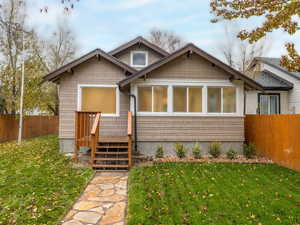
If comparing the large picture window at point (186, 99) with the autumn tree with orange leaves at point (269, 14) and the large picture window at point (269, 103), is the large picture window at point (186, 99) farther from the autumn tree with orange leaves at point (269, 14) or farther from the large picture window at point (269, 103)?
the large picture window at point (269, 103)

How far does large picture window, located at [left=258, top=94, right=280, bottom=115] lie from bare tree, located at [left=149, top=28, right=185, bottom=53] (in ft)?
61.8

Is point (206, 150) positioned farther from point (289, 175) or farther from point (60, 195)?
point (60, 195)

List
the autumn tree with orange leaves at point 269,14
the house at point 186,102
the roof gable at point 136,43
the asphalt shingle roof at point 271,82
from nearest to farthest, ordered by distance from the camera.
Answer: the autumn tree with orange leaves at point 269,14, the house at point 186,102, the roof gable at point 136,43, the asphalt shingle roof at point 271,82

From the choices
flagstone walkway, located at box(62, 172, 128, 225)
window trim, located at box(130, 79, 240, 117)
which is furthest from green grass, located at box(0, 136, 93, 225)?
window trim, located at box(130, 79, 240, 117)

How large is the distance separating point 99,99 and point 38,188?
4913 millimetres

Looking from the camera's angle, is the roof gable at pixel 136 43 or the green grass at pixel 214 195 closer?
the green grass at pixel 214 195

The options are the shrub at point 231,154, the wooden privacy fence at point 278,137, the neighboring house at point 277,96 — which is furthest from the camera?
the neighboring house at point 277,96

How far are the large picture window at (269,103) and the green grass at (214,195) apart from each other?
6673 millimetres

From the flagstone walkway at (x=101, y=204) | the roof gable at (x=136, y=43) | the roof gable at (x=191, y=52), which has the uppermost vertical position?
the roof gable at (x=136, y=43)

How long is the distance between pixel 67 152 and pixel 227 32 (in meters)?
18.9

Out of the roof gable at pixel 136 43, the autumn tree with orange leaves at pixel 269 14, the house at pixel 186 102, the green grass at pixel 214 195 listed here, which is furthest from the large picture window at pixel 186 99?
the roof gable at pixel 136 43

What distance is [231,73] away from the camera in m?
8.42

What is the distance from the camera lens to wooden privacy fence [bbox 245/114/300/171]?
6773 mm

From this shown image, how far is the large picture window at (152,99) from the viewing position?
8.72m
